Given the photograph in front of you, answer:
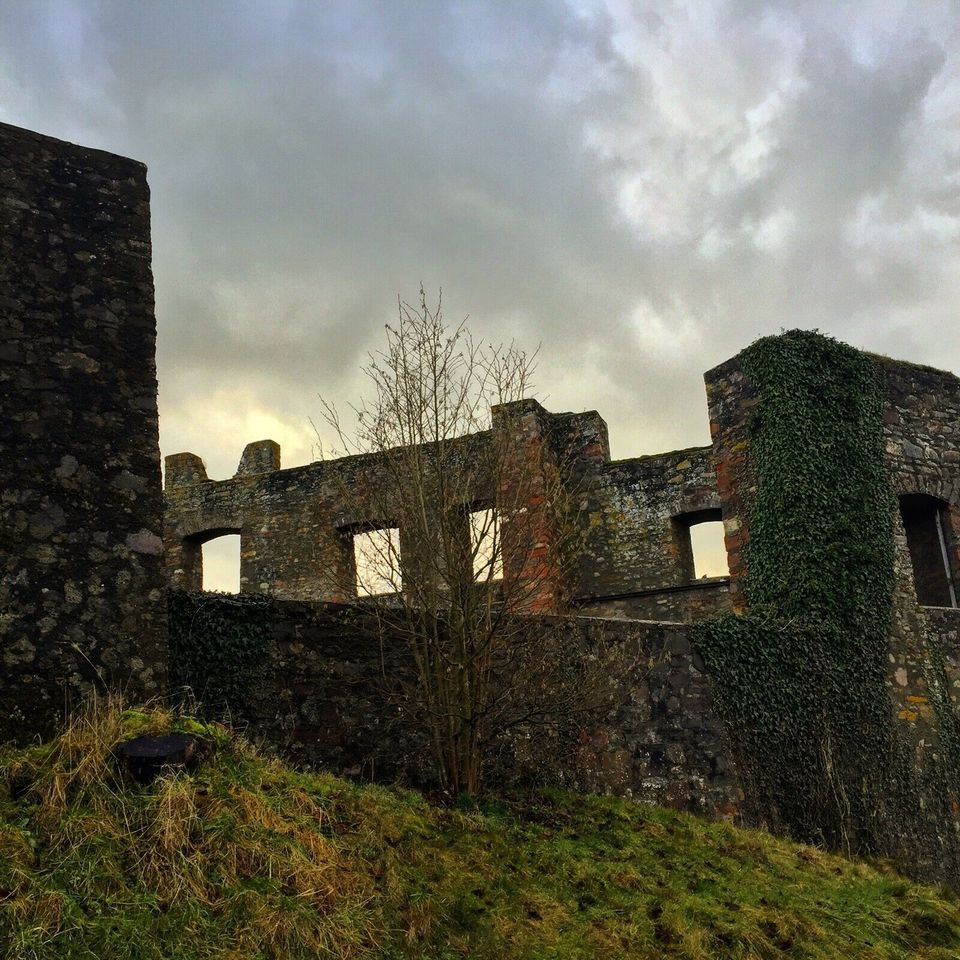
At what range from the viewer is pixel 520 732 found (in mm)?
7988

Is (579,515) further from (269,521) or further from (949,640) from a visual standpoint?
(949,640)

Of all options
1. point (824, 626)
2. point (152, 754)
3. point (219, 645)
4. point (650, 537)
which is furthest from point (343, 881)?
point (650, 537)

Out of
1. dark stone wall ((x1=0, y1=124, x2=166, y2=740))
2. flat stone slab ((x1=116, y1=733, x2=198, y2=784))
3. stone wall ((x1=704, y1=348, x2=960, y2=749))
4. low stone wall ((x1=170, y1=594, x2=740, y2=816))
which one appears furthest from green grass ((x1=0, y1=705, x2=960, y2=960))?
stone wall ((x1=704, y1=348, x2=960, y2=749))

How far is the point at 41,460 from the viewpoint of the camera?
19.1 feet

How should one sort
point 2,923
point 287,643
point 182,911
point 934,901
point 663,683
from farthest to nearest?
point 663,683 < point 287,643 < point 934,901 < point 182,911 < point 2,923

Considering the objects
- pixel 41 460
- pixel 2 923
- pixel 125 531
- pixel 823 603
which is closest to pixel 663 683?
pixel 823 603

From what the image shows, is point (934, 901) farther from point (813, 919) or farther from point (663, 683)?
point (663, 683)

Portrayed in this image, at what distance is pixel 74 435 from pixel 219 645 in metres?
1.92

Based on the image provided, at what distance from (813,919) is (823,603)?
5.05m

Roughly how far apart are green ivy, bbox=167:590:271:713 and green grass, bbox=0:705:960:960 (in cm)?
122

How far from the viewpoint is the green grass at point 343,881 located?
409 cm

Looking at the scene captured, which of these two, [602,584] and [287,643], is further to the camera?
[602,584]

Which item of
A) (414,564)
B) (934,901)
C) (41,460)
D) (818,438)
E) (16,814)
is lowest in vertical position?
(934,901)

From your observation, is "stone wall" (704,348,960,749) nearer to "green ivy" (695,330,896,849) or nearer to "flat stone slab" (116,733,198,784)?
"green ivy" (695,330,896,849)
